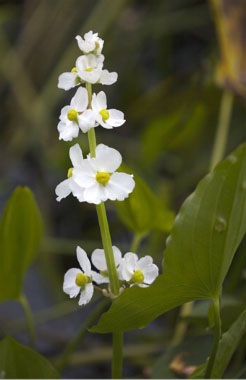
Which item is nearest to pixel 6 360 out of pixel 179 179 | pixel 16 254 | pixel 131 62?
pixel 16 254

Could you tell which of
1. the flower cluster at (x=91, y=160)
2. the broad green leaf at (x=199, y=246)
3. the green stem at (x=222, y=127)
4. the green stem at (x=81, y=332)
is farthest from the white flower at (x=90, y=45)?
the green stem at (x=222, y=127)

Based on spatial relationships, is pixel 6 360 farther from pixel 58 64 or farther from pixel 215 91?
pixel 58 64

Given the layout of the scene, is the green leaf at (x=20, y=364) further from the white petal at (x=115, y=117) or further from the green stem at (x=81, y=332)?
the white petal at (x=115, y=117)

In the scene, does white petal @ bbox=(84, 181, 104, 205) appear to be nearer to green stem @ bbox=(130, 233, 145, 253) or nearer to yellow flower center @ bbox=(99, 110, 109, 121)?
yellow flower center @ bbox=(99, 110, 109, 121)

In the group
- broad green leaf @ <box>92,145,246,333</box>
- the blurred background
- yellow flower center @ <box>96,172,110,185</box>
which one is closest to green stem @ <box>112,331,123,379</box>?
broad green leaf @ <box>92,145,246,333</box>

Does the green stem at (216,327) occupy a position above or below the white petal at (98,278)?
below

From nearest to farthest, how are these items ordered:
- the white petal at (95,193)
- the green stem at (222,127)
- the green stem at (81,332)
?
the white petal at (95,193) → the green stem at (81,332) → the green stem at (222,127)

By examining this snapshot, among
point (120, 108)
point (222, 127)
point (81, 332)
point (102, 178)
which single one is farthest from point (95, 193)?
point (120, 108)

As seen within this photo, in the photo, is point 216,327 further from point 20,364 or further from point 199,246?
point 20,364
